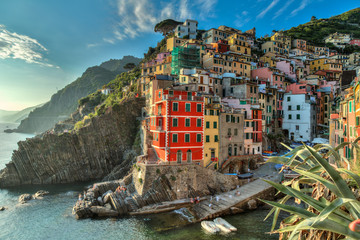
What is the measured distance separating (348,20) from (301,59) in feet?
334

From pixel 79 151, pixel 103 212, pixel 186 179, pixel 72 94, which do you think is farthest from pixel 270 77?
pixel 72 94

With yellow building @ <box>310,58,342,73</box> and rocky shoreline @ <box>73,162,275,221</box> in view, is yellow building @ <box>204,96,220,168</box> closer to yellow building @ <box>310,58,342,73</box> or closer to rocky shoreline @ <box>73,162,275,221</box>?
rocky shoreline @ <box>73,162,275,221</box>

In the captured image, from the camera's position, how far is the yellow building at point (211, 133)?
Result: 40.8 meters

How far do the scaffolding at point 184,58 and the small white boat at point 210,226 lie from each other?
1805 inches

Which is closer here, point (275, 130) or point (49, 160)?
point (49, 160)

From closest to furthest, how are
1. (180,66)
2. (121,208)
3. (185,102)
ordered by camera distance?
(121,208) → (185,102) → (180,66)

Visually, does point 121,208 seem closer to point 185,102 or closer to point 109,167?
point 185,102

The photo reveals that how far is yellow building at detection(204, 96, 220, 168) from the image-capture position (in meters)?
40.8

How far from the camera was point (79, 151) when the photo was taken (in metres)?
59.9

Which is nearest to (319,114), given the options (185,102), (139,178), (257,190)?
(257,190)

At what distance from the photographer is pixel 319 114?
2520 inches

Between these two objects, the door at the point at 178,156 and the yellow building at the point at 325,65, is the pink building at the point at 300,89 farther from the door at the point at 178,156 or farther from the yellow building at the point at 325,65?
the door at the point at 178,156

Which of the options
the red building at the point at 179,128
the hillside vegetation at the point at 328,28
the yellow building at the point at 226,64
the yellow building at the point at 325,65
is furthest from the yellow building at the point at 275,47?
the red building at the point at 179,128

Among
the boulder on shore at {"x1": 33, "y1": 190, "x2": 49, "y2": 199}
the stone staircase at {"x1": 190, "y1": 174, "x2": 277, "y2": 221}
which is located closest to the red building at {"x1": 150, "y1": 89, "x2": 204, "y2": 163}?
the stone staircase at {"x1": 190, "y1": 174, "x2": 277, "y2": 221}
